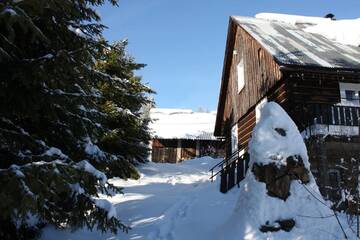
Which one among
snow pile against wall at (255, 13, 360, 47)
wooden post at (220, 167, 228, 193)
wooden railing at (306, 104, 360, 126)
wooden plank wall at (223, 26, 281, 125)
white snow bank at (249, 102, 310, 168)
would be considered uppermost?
snow pile against wall at (255, 13, 360, 47)

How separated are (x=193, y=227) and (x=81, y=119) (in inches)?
189

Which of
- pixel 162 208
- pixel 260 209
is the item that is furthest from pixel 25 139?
pixel 162 208

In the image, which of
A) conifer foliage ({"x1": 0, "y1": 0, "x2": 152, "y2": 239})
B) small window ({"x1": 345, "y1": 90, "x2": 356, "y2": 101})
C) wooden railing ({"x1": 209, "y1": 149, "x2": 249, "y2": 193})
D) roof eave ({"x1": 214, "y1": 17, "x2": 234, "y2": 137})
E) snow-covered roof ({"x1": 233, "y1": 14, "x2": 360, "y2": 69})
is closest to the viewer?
conifer foliage ({"x1": 0, "y1": 0, "x2": 152, "y2": 239})

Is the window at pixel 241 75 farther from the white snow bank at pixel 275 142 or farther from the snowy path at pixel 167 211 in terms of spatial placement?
the white snow bank at pixel 275 142

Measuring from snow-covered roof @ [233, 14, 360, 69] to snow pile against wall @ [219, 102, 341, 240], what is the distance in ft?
16.7

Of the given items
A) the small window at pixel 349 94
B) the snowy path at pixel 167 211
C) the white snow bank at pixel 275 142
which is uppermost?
the small window at pixel 349 94

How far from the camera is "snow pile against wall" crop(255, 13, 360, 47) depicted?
20.5 m

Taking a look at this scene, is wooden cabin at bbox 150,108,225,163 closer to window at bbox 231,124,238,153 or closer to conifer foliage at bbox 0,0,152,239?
window at bbox 231,124,238,153

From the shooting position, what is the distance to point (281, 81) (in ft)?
49.6

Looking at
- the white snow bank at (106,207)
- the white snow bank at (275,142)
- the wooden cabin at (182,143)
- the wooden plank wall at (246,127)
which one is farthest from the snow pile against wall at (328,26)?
the white snow bank at (106,207)

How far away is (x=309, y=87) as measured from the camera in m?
14.8

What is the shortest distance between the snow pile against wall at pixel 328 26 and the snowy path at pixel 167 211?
10414 millimetres

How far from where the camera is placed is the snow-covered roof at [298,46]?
14484 millimetres

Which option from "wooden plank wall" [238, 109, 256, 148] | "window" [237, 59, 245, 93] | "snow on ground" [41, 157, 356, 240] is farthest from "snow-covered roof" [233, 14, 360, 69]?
"snow on ground" [41, 157, 356, 240]
